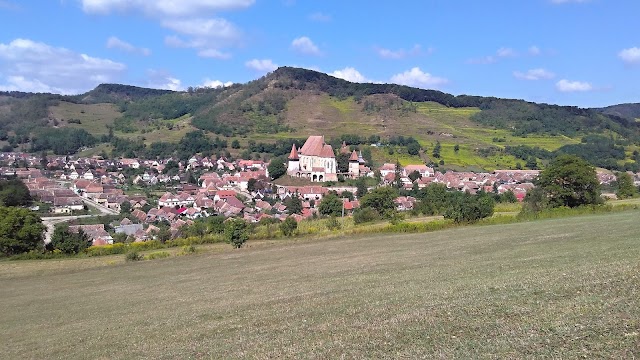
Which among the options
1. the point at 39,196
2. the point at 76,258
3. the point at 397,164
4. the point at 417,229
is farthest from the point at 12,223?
the point at 397,164

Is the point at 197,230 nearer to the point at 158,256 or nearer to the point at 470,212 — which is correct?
the point at 158,256

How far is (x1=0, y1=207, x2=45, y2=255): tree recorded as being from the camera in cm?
4800

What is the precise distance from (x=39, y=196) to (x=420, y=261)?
100m

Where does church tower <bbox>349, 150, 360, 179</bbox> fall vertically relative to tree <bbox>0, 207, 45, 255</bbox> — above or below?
above

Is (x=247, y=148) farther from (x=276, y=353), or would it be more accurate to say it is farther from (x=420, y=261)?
(x=276, y=353)

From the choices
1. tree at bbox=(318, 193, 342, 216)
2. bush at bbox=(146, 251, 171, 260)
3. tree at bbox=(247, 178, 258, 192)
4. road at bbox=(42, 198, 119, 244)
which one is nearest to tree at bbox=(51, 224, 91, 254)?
bush at bbox=(146, 251, 171, 260)

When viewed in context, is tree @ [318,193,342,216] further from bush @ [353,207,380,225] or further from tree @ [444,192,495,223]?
tree @ [444,192,495,223]

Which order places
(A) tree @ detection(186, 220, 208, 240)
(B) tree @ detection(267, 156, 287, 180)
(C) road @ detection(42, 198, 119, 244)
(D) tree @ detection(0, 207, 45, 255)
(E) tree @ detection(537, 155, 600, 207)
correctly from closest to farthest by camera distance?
(D) tree @ detection(0, 207, 45, 255) → (E) tree @ detection(537, 155, 600, 207) → (A) tree @ detection(186, 220, 208, 240) → (C) road @ detection(42, 198, 119, 244) → (B) tree @ detection(267, 156, 287, 180)

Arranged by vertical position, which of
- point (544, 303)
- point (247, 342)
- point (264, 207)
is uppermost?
point (544, 303)

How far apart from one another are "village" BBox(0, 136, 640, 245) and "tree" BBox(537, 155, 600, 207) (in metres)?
28.1

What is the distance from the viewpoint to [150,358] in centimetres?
1125

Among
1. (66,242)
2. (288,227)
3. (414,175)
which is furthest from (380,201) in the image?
(414,175)

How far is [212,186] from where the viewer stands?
123 meters

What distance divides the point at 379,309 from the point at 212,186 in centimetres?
11352
